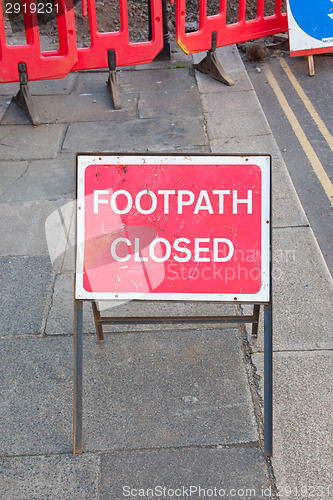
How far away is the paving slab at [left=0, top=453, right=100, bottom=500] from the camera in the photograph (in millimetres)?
2746

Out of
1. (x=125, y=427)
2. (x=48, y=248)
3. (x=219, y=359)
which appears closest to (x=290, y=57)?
(x=48, y=248)

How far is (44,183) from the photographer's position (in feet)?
18.2

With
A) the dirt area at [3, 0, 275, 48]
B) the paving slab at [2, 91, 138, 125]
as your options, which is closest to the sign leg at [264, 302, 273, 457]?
the paving slab at [2, 91, 138, 125]

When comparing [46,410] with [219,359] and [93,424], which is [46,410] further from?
[219,359]

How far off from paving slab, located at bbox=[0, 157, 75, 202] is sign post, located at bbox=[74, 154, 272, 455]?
2.50 m

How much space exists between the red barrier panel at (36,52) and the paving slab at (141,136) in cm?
76

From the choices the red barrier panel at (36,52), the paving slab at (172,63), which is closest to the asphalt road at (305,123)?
the paving slab at (172,63)

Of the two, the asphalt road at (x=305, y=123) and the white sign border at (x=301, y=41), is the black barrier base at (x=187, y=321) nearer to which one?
the asphalt road at (x=305, y=123)

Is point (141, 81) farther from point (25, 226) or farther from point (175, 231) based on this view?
point (175, 231)

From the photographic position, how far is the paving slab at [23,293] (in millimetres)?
3830

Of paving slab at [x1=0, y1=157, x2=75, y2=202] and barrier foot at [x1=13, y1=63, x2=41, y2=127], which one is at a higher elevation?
barrier foot at [x1=13, y1=63, x2=41, y2=127]

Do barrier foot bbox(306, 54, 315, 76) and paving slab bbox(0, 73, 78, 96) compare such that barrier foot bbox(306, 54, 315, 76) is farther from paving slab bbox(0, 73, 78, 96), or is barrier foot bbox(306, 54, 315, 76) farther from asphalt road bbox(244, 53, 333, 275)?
paving slab bbox(0, 73, 78, 96)

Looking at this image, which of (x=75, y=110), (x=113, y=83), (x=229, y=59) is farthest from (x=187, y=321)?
(x=229, y=59)

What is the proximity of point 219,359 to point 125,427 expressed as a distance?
2.49 ft
